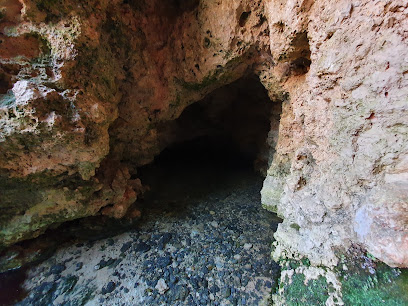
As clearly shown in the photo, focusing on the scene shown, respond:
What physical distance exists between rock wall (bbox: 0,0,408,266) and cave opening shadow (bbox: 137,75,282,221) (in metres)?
1.12

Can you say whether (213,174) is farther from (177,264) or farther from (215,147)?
(177,264)

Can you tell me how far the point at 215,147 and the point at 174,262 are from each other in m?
4.01

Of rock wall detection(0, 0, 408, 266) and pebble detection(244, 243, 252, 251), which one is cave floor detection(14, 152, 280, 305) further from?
rock wall detection(0, 0, 408, 266)

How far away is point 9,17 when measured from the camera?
5.41ft

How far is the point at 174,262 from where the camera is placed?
2.40 meters

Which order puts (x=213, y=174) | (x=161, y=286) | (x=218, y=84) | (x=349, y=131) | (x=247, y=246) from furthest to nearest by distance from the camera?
(x=213, y=174) < (x=218, y=84) < (x=247, y=246) < (x=161, y=286) < (x=349, y=131)

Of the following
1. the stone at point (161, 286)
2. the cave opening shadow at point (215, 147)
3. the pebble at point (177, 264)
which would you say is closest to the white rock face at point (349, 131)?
the pebble at point (177, 264)

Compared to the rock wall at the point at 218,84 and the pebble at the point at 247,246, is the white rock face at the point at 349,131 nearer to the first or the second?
the rock wall at the point at 218,84

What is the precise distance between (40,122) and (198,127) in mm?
3748

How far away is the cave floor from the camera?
2076 millimetres

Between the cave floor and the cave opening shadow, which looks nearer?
the cave floor

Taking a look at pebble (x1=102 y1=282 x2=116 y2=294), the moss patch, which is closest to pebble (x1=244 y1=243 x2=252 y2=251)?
the moss patch

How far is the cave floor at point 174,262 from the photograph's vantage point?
2076 mm

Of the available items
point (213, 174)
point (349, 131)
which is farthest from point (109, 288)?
point (213, 174)
